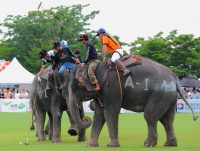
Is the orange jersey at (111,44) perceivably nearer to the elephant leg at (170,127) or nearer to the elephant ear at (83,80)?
the elephant ear at (83,80)

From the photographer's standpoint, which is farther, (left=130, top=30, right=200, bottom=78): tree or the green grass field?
(left=130, top=30, right=200, bottom=78): tree

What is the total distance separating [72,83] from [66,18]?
5645 centimetres

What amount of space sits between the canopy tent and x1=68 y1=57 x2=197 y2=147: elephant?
2761cm

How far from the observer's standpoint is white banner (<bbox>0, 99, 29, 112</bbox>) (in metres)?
32.4

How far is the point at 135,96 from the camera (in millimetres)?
9844

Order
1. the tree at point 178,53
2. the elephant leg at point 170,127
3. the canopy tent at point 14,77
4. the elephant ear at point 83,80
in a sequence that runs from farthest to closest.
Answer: the tree at point 178,53
the canopy tent at point 14,77
the elephant ear at point 83,80
the elephant leg at point 170,127

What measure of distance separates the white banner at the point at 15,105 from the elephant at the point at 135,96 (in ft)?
74.0

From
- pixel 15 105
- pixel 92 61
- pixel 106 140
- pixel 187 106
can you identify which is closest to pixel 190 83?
pixel 187 106

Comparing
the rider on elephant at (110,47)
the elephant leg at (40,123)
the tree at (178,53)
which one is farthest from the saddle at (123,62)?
the tree at (178,53)

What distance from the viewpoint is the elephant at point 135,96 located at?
9734 mm

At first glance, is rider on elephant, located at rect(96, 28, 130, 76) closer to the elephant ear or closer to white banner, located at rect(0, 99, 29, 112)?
the elephant ear

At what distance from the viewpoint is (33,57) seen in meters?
60.8

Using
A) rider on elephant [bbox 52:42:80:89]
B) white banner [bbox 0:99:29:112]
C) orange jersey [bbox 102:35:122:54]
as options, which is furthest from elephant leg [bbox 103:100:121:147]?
white banner [bbox 0:99:29:112]

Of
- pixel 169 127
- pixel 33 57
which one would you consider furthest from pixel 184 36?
pixel 169 127
